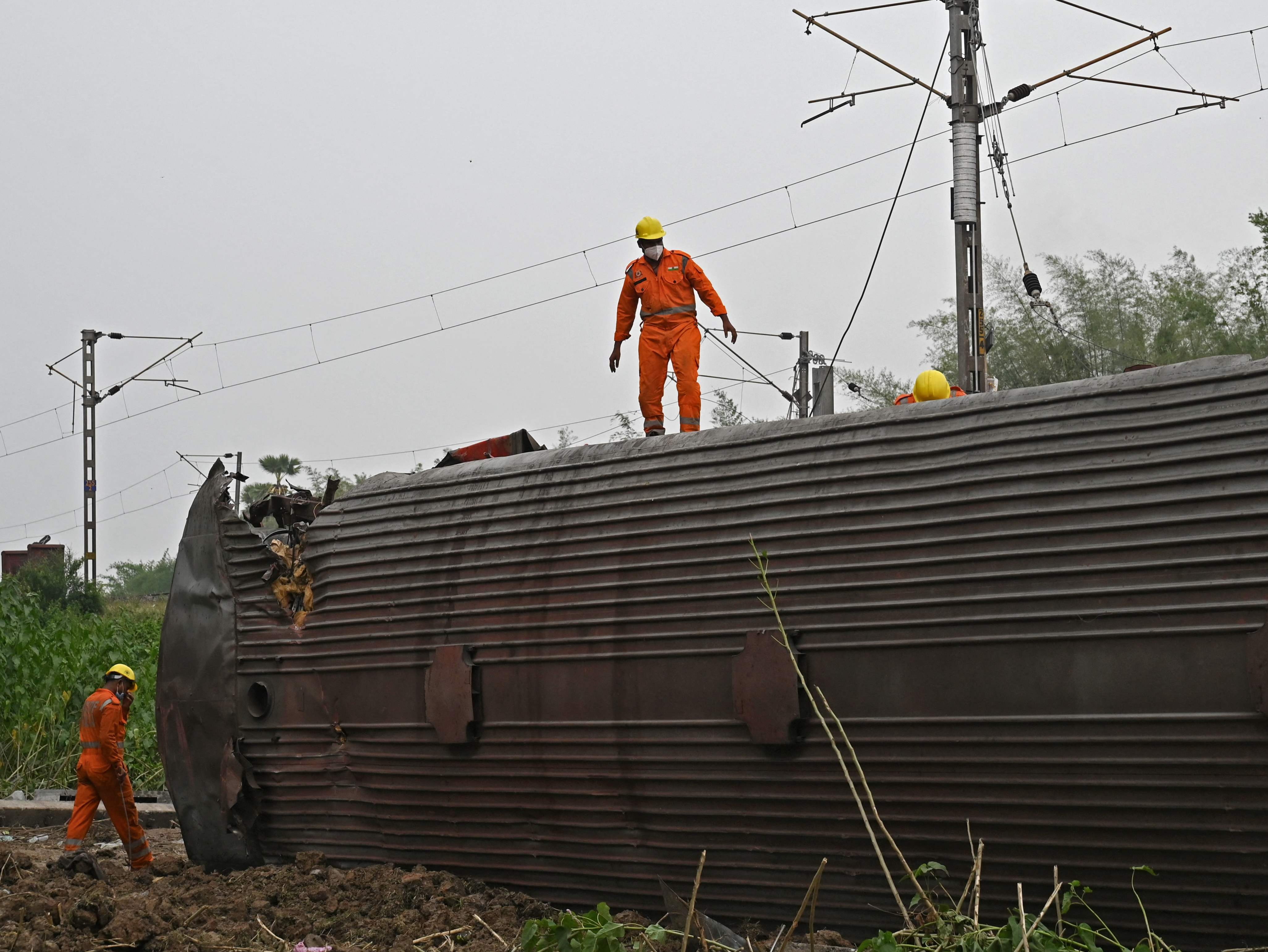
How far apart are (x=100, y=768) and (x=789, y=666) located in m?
5.64

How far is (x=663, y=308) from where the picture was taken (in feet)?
25.0

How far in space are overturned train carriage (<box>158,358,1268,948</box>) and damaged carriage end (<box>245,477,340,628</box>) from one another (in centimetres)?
14

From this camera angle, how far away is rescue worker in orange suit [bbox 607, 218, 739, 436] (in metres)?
7.55

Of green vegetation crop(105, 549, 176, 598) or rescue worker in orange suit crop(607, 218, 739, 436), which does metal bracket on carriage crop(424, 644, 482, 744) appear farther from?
green vegetation crop(105, 549, 176, 598)

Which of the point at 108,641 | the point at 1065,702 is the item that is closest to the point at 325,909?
the point at 1065,702

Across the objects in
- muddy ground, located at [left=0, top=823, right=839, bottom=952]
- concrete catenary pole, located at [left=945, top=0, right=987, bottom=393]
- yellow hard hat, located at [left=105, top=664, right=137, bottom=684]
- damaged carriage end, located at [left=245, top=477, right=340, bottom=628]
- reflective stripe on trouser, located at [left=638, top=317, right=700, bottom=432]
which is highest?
concrete catenary pole, located at [left=945, top=0, right=987, bottom=393]

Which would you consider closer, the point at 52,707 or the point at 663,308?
the point at 663,308

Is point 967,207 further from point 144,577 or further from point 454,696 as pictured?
point 144,577

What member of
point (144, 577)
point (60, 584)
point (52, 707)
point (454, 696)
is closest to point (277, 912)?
point (454, 696)

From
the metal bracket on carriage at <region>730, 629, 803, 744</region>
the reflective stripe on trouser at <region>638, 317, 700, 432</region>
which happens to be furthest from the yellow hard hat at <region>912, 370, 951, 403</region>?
the metal bracket on carriage at <region>730, 629, 803, 744</region>

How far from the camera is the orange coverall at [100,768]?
27.2 ft

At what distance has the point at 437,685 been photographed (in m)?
5.71

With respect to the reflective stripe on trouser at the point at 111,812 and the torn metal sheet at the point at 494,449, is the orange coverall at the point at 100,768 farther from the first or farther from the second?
the torn metal sheet at the point at 494,449

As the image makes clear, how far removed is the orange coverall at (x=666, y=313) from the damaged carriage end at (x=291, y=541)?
77.2 inches
